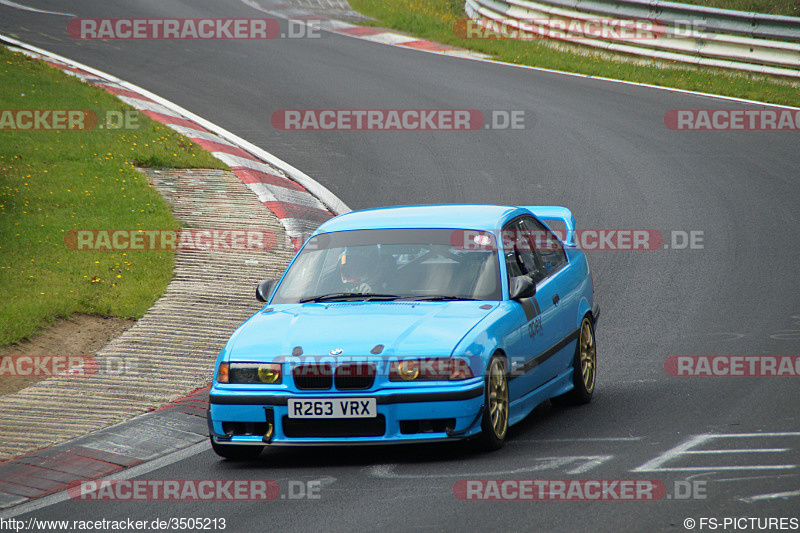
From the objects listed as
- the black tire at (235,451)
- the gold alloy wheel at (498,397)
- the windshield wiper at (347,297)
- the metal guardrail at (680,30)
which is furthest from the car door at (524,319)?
the metal guardrail at (680,30)

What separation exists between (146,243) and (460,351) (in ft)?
20.5

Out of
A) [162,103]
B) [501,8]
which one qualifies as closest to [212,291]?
[162,103]

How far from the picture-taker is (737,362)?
8.48 metres

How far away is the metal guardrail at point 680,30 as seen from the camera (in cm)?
1923

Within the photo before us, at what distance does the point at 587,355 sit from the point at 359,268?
2090 millimetres

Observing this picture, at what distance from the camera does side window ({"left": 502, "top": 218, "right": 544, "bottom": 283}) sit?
734cm

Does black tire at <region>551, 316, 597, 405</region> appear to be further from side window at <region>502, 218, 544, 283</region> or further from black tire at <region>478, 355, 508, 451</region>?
black tire at <region>478, 355, 508, 451</region>

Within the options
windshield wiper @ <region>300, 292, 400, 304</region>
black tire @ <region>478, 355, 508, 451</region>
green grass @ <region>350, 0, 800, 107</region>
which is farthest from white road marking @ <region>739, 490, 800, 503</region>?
green grass @ <region>350, 0, 800, 107</region>

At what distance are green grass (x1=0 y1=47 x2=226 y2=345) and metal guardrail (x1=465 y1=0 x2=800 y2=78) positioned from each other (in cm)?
1061

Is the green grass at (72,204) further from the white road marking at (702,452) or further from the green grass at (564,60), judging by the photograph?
the green grass at (564,60)

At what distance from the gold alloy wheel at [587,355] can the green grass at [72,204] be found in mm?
4328

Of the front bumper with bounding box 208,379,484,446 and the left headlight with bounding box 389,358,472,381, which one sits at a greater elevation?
the left headlight with bounding box 389,358,472,381

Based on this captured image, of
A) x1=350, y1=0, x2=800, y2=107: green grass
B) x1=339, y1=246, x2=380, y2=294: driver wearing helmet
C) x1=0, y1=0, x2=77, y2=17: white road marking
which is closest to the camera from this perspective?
x1=339, y1=246, x2=380, y2=294: driver wearing helmet

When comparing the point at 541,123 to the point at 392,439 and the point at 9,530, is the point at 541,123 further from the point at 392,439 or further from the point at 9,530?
the point at 9,530
